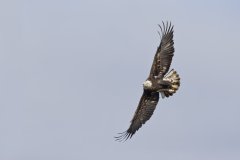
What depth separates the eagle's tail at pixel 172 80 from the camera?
35188 millimetres

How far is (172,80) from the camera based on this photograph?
35281 mm

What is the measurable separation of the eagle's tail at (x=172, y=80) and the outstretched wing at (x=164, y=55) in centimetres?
22

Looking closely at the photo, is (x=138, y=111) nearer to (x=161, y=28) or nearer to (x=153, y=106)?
(x=153, y=106)

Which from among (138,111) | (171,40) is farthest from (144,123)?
(171,40)

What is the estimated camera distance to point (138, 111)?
119ft

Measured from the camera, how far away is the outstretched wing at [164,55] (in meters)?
35.6

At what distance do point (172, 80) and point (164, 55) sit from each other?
952mm

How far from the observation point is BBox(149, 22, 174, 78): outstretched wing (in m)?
35.6

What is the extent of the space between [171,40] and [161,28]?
0.54 m

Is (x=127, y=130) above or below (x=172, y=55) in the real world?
below

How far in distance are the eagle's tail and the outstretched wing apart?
0.73ft

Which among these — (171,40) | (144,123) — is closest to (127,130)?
(144,123)

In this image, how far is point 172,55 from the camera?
35781 mm

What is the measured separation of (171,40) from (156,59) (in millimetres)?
798
